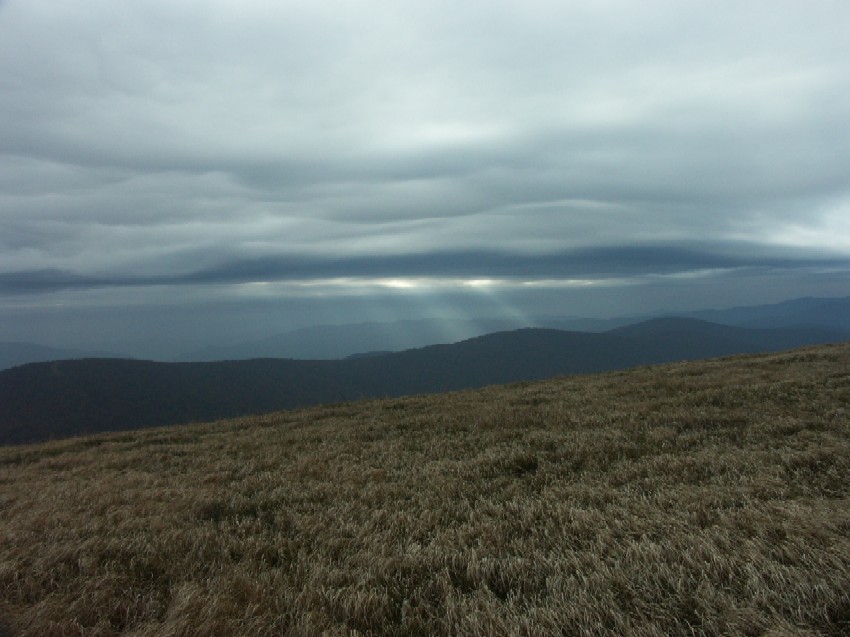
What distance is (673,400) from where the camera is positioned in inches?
563

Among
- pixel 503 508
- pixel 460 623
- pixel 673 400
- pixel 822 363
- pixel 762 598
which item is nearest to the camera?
pixel 762 598

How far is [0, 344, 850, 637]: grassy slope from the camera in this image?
4062 millimetres

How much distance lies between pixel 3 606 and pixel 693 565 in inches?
272

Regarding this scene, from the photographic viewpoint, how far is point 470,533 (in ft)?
19.9

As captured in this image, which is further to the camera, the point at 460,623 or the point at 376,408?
the point at 376,408

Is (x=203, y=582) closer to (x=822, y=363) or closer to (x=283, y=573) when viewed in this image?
(x=283, y=573)

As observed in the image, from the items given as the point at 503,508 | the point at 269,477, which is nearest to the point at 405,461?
the point at 269,477

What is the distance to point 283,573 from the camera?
5363 millimetres

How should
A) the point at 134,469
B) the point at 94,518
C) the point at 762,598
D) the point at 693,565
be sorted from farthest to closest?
the point at 134,469 < the point at 94,518 < the point at 693,565 < the point at 762,598

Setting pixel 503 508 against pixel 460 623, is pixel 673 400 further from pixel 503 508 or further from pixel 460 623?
pixel 460 623

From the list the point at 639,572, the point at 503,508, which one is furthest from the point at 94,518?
the point at 639,572

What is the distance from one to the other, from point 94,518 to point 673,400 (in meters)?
14.8

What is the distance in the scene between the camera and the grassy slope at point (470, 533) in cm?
406

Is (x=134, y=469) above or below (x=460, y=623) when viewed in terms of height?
below
